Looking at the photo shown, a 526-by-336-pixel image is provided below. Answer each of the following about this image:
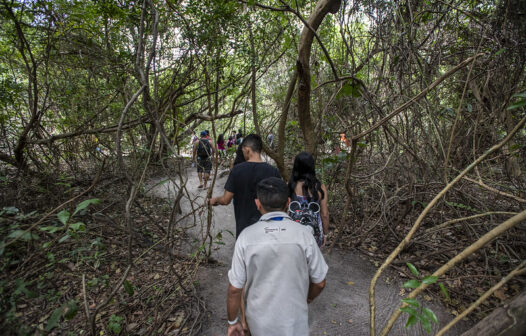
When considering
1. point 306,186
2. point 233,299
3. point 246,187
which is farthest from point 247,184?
point 233,299

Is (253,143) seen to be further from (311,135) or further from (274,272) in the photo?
(311,135)

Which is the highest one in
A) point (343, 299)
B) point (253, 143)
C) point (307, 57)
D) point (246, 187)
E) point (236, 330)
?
point (307, 57)

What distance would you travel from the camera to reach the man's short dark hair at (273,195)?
1590 mm

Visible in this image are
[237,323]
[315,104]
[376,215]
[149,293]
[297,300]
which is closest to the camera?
[297,300]

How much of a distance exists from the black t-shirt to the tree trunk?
1678 millimetres

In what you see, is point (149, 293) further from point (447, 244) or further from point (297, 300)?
point (447, 244)

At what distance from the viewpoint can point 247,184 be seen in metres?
2.56

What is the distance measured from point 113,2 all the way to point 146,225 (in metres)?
3.61

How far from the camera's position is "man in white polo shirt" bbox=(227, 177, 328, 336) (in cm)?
140

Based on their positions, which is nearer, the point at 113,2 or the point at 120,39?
the point at 113,2

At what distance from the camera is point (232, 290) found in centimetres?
148

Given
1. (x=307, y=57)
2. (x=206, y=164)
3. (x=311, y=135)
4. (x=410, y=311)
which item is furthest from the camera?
(x=206, y=164)

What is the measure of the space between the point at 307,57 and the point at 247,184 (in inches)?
88.5

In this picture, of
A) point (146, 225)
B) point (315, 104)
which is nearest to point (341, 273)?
point (146, 225)
